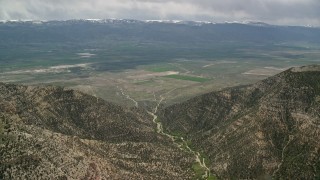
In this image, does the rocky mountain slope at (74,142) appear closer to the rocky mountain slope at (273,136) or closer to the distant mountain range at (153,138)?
the distant mountain range at (153,138)

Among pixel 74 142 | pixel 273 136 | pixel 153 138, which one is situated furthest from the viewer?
pixel 153 138

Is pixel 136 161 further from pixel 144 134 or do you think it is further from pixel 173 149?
pixel 144 134

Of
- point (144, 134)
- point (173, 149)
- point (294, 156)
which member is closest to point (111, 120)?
point (144, 134)

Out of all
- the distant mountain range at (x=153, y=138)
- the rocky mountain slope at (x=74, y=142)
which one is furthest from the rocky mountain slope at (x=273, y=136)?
the rocky mountain slope at (x=74, y=142)

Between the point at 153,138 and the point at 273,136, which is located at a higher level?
the point at 273,136

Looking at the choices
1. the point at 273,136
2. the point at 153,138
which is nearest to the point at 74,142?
the point at 153,138

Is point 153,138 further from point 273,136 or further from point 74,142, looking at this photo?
point 74,142
